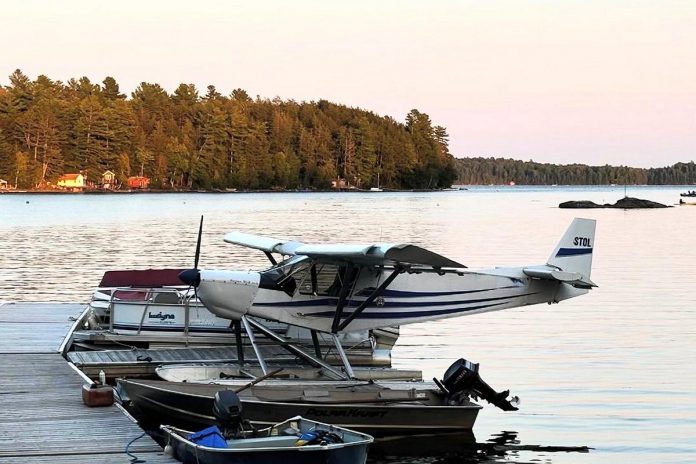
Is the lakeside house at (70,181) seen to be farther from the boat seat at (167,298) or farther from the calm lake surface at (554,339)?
the boat seat at (167,298)

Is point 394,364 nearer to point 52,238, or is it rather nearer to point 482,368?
point 482,368

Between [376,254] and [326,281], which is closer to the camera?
[376,254]

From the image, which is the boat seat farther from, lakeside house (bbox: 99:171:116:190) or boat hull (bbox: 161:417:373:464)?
lakeside house (bbox: 99:171:116:190)

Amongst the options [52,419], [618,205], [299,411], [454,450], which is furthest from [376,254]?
[618,205]

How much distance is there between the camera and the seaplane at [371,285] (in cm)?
1347

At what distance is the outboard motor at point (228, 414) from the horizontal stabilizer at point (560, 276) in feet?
20.5

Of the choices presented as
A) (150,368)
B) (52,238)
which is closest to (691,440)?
(150,368)

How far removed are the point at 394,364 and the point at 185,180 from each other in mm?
179292

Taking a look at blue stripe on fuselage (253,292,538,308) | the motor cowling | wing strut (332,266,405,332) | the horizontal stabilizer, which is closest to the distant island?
the horizontal stabilizer

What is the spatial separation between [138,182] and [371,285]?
177098 millimetres

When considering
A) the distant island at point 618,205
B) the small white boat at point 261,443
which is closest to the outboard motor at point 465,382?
the small white boat at point 261,443

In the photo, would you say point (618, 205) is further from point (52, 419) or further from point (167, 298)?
point (52, 419)

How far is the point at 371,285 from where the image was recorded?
14477mm

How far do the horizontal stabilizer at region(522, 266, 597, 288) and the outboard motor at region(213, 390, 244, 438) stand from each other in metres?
6.26
